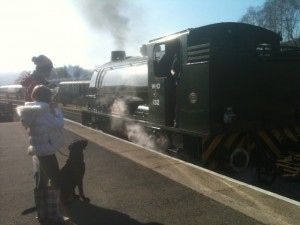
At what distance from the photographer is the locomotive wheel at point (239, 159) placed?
8.11 metres

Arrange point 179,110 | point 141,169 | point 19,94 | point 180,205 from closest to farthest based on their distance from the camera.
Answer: point 180,205 → point 141,169 → point 179,110 → point 19,94

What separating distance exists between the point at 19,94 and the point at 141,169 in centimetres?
7378

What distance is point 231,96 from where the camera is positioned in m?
7.89

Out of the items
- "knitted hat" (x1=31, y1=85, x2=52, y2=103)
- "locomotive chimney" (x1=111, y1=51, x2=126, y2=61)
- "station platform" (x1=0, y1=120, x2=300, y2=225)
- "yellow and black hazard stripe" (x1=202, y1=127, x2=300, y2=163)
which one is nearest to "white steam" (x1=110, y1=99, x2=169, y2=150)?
"station platform" (x1=0, y1=120, x2=300, y2=225)

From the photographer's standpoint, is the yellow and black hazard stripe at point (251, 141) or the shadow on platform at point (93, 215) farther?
the yellow and black hazard stripe at point (251, 141)

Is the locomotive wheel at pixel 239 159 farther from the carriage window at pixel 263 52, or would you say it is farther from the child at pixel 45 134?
the child at pixel 45 134

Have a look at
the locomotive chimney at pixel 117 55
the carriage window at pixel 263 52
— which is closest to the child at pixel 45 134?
the carriage window at pixel 263 52

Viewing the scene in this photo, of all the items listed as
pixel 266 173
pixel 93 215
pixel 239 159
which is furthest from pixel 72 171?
pixel 266 173

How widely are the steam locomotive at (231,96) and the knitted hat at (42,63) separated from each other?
134 inches

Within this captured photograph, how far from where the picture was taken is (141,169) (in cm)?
780

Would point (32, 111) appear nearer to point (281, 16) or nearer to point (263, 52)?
point (263, 52)

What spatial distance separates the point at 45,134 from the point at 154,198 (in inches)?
79.2

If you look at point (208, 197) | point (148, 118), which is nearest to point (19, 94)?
point (148, 118)

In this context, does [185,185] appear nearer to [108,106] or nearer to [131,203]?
[131,203]
